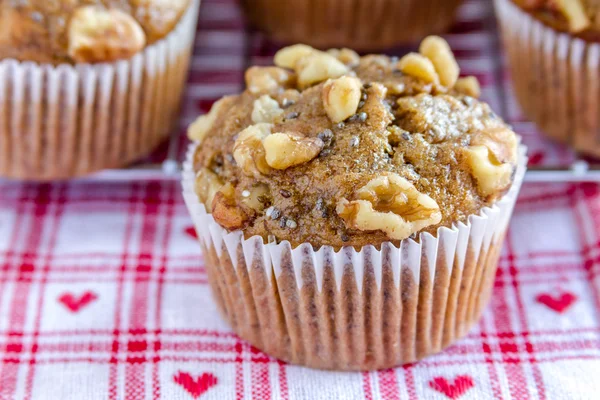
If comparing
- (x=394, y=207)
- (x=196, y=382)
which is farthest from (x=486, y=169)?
(x=196, y=382)

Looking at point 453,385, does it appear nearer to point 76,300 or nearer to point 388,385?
point 388,385

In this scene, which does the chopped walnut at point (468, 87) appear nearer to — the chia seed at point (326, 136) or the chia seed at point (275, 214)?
the chia seed at point (326, 136)

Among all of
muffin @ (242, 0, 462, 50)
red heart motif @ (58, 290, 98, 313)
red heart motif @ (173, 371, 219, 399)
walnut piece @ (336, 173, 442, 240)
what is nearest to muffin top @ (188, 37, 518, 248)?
walnut piece @ (336, 173, 442, 240)

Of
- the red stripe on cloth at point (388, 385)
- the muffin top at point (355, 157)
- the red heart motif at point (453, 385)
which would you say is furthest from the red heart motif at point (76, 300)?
the red heart motif at point (453, 385)

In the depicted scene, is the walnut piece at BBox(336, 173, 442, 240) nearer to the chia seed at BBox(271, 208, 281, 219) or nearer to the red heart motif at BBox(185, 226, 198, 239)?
the chia seed at BBox(271, 208, 281, 219)

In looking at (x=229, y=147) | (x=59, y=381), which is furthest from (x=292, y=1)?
(x=59, y=381)
